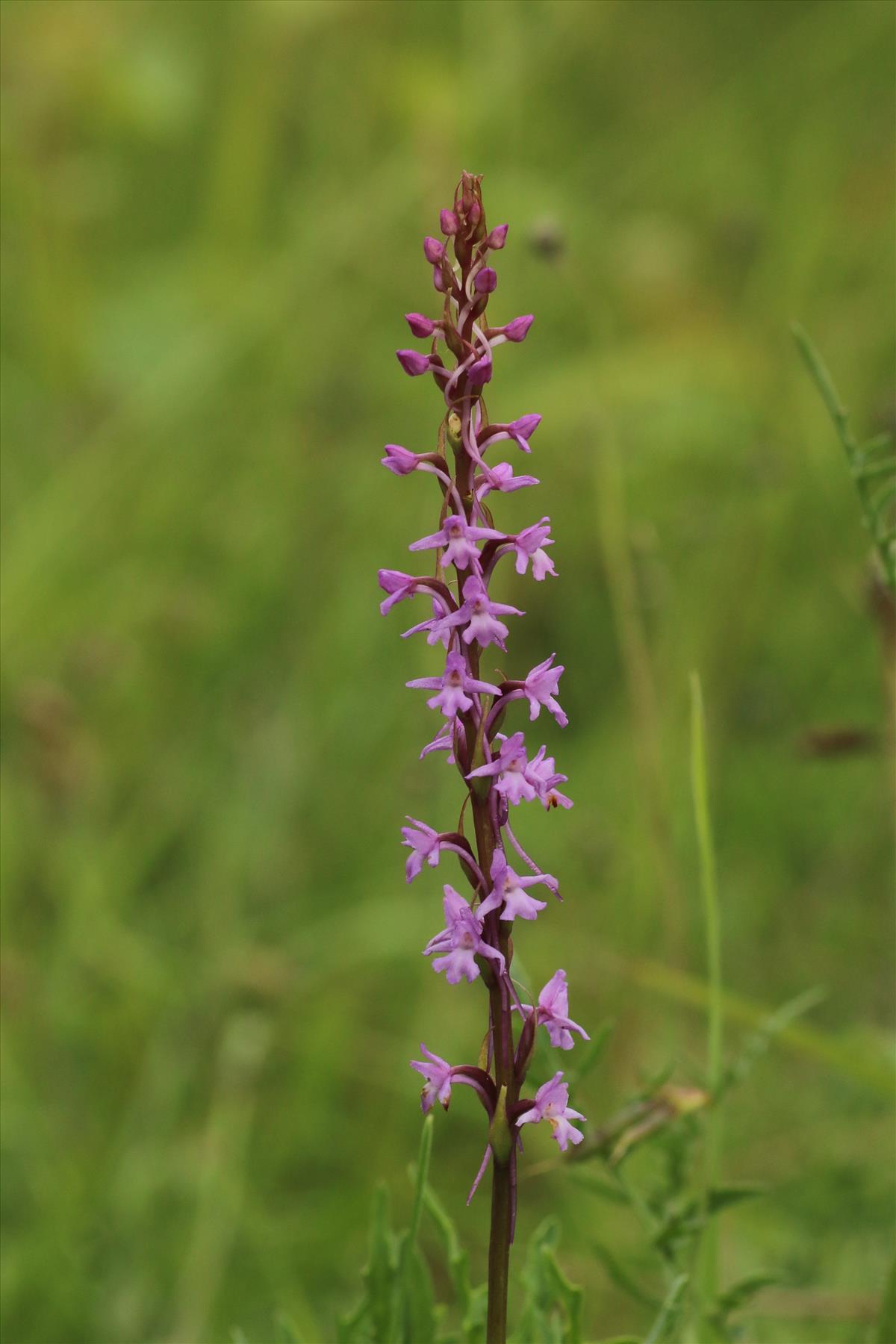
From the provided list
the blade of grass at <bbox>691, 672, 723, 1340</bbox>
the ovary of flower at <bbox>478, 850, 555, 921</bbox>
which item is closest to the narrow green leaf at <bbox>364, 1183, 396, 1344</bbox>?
the blade of grass at <bbox>691, 672, 723, 1340</bbox>

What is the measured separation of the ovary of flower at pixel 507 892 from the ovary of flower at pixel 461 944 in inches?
0.8

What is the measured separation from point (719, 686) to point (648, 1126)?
2.33 metres

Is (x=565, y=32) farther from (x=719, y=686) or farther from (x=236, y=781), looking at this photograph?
(x=236, y=781)

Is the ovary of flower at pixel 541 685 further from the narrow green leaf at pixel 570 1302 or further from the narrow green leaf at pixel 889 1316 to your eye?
the narrow green leaf at pixel 889 1316

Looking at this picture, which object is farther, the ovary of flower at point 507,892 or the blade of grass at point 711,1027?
the blade of grass at point 711,1027

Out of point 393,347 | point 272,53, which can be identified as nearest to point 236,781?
point 393,347

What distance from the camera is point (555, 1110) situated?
132 cm

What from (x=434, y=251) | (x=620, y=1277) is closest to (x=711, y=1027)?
(x=620, y=1277)

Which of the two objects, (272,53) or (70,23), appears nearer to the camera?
(70,23)

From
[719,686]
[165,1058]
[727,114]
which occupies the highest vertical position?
[727,114]

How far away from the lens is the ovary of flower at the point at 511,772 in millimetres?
1259

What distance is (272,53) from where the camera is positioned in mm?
5551

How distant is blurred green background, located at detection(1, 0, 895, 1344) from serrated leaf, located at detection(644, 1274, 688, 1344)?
34cm

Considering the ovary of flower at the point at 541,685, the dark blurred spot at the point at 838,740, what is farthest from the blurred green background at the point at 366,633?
the ovary of flower at the point at 541,685
